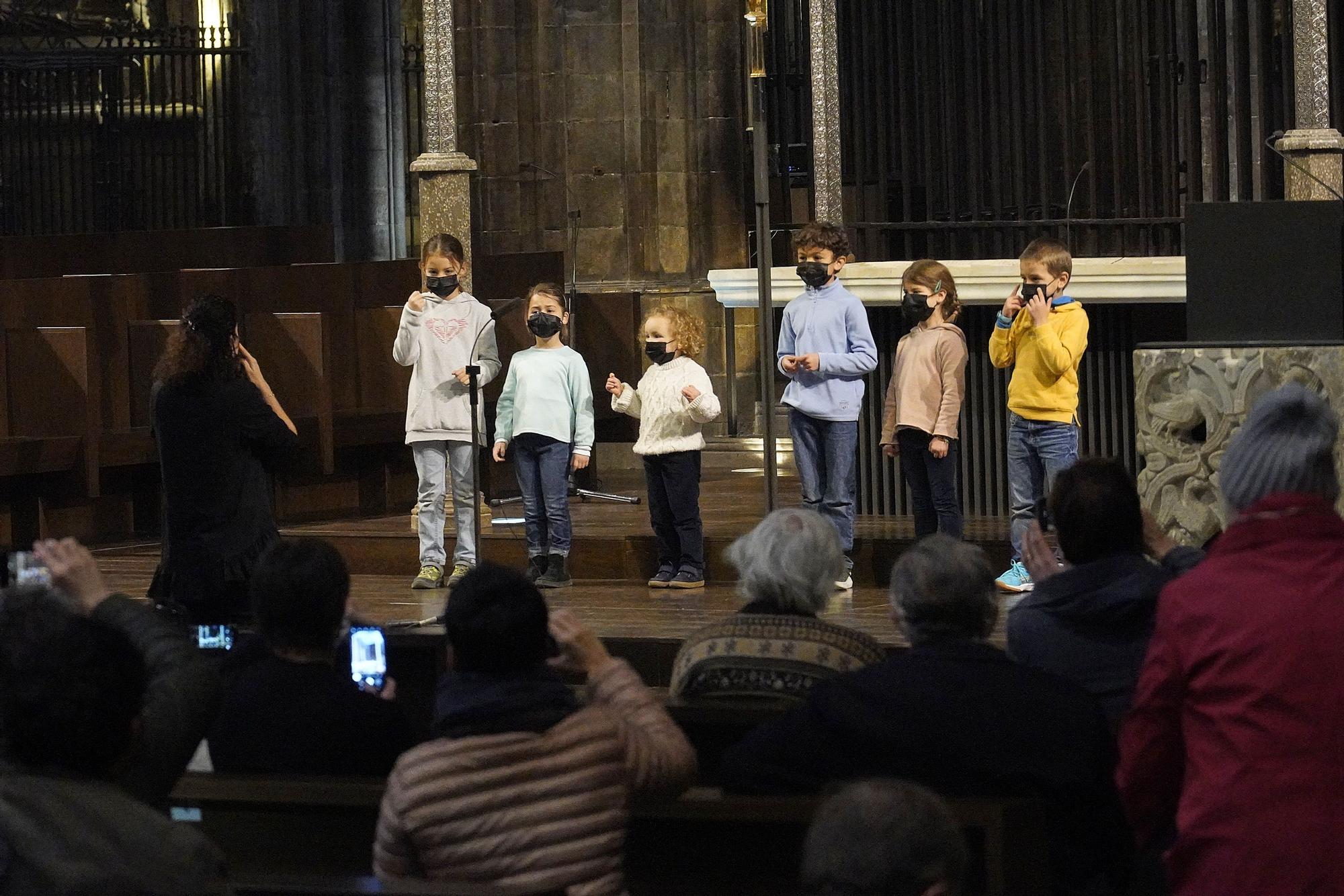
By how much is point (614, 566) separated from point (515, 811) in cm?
541

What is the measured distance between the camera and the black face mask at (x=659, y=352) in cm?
775

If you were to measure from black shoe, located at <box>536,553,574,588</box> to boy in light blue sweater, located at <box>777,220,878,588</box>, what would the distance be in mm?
976

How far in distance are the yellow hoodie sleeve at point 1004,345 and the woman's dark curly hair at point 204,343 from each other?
2832 millimetres

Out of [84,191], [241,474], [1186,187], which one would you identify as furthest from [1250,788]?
[84,191]

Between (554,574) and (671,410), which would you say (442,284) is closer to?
(671,410)

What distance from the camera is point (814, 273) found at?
7.60 meters

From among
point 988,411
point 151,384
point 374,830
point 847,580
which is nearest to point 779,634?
point 374,830

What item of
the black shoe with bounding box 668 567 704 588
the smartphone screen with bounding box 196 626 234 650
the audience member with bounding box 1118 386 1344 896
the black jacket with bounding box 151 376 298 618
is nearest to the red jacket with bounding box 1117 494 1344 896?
the audience member with bounding box 1118 386 1344 896

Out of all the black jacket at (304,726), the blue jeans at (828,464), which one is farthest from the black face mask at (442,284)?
the black jacket at (304,726)

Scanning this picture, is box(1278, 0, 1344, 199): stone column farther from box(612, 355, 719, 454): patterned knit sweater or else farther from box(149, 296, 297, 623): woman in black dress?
box(149, 296, 297, 623): woman in black dress

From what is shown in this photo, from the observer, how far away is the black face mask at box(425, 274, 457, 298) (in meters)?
7.79

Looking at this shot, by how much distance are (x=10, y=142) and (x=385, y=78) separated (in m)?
3.57

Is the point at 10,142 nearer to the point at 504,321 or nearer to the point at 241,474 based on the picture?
the point at 504,321

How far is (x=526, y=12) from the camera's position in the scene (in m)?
12.2
